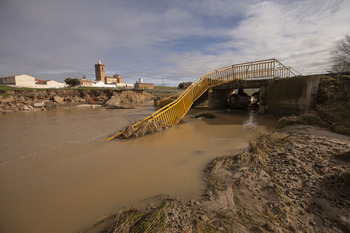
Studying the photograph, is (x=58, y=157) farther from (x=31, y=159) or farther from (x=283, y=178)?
(x=283, y=178)

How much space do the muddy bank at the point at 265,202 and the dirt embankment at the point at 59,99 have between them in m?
16.2

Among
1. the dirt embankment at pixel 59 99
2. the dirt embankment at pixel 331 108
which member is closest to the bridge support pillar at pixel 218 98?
the dirt embankment at pixel 331 108

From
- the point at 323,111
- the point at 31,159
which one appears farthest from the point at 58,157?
the point at 323,111

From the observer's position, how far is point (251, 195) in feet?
7.27

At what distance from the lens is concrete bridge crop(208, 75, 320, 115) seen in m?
7.17

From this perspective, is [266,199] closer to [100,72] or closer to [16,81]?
[16,81]

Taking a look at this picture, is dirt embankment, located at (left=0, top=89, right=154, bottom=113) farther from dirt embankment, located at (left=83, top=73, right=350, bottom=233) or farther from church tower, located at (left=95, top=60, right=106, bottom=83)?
church tower, located at (left=95, top=60, right=106, bottom=83)

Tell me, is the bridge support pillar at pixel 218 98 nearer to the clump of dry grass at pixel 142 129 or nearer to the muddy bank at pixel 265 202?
the clump of dry grass at pixel 142 129

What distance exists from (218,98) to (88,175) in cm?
1168

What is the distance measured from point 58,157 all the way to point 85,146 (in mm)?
863

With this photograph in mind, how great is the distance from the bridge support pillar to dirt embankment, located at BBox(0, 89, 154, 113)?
10025mm

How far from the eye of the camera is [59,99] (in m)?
18.5

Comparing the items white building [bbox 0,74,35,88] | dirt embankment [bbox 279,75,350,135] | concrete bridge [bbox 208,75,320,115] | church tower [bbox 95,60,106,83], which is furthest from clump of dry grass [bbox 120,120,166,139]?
church tower [bbox 95,60,106,83]

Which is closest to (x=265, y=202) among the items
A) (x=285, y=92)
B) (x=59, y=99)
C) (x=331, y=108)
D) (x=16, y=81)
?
(x=331, y=108)
